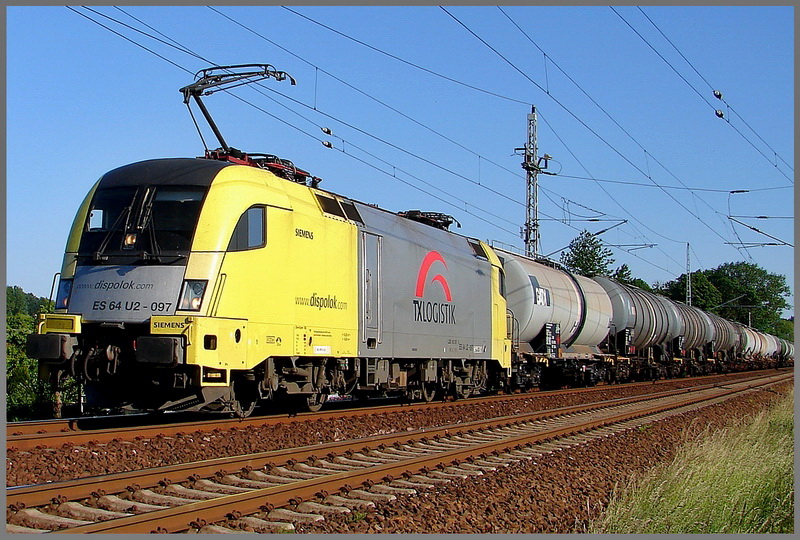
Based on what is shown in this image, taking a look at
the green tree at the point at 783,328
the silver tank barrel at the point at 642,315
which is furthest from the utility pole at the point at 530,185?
the green tree at the point at 783,328

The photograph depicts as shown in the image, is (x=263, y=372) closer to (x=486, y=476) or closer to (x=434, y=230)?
(x=486, y=476)

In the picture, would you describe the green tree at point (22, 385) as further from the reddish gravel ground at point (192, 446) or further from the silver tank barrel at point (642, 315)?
the silver tank barrel at point (642, 315)

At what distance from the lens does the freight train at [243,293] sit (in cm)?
1096

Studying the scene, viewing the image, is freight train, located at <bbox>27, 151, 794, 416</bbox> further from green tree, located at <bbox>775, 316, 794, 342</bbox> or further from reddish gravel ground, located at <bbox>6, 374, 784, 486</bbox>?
green tree, located at <bbox>775, 316, 794, 342</bbox>

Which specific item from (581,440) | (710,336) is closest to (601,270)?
(710,336)

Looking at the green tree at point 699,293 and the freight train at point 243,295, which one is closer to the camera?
the freight train at point 243,295

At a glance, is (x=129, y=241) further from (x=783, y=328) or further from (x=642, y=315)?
(x=783, y=328)

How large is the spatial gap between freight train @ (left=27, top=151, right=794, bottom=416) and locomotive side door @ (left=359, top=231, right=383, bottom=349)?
0.12 ft

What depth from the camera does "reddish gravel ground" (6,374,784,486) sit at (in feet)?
27.9

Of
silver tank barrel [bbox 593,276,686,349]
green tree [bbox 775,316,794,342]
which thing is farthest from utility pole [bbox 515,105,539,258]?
green tree [bbox 775,316,794,342]

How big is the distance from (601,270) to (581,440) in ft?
156

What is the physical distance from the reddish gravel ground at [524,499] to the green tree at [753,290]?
109932 millimetres

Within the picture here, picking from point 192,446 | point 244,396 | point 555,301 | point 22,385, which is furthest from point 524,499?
point 555,301

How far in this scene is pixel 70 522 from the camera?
657cm
